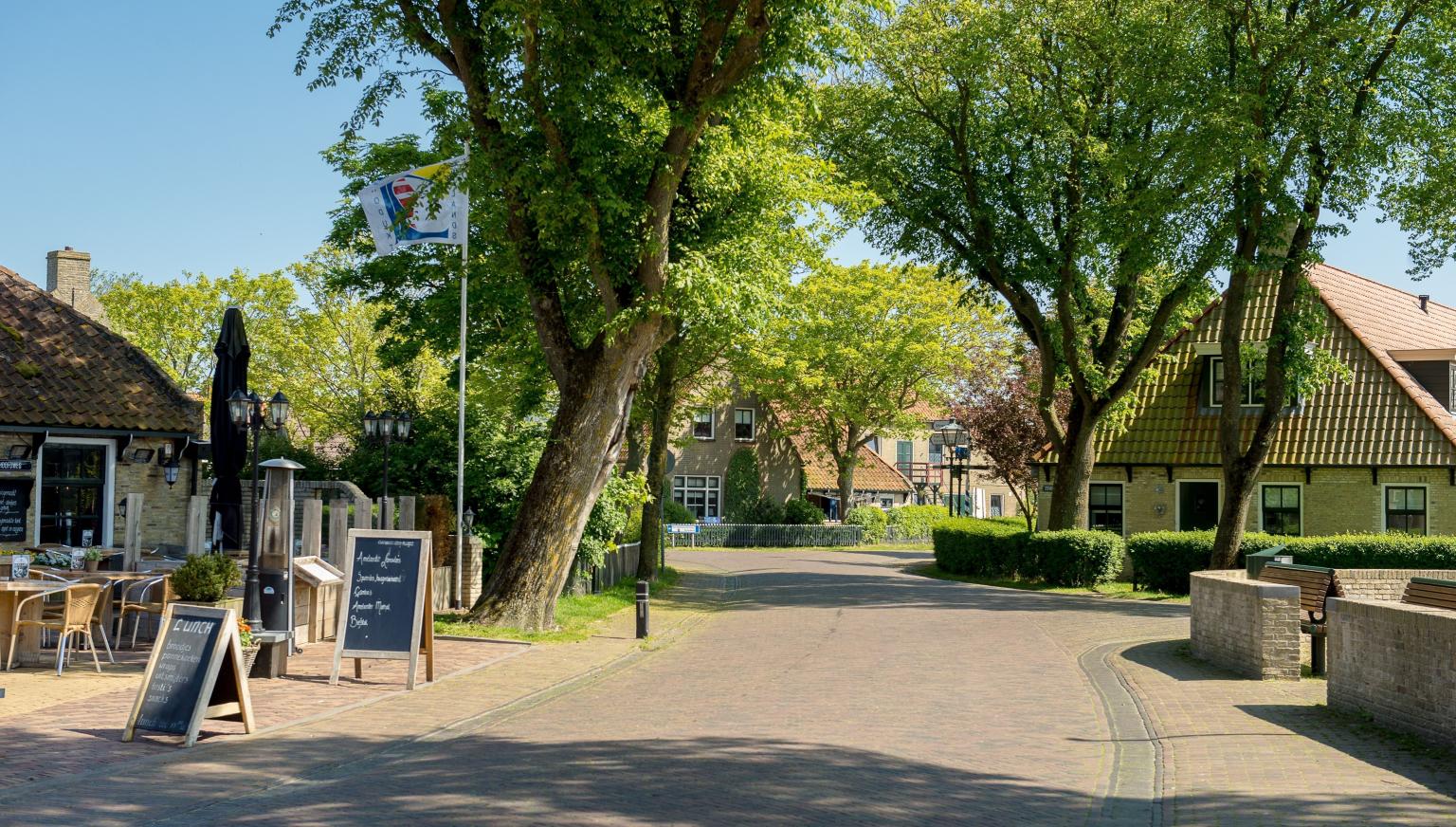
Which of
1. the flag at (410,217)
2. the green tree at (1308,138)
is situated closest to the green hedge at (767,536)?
the green tree at (1308,138)

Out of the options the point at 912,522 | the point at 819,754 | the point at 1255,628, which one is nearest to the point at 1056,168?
the point at 1255,628

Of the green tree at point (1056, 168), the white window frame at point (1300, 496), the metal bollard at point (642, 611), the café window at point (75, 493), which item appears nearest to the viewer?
the metal bollard at point (642, 611)

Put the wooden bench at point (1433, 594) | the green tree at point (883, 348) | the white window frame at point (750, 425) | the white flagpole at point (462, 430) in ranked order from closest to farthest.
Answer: the wooden bench at point (1433, 594) → the white flagpole at point (462, 430) → the green tree at point (883, 348) → the white window frame at point (750, 425)

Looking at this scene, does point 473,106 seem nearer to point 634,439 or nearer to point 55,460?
point 55,460

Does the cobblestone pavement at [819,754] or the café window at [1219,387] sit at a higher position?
the café window at [1219,387]

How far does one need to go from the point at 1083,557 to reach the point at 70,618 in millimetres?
22330

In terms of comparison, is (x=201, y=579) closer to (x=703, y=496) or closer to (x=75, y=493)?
(x=75, y=493)

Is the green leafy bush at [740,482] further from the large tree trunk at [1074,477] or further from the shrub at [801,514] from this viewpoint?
the large tree trunk at [1074,477]

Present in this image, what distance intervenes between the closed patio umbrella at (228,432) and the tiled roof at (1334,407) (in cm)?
2161

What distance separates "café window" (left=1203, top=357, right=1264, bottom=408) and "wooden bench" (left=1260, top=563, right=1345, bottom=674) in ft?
56.6

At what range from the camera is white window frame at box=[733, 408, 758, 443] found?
195ft

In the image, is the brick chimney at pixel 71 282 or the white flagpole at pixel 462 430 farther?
the brick chimney at pixel 71 282

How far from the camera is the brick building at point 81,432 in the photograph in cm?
1980

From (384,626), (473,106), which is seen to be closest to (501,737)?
(384,626)
